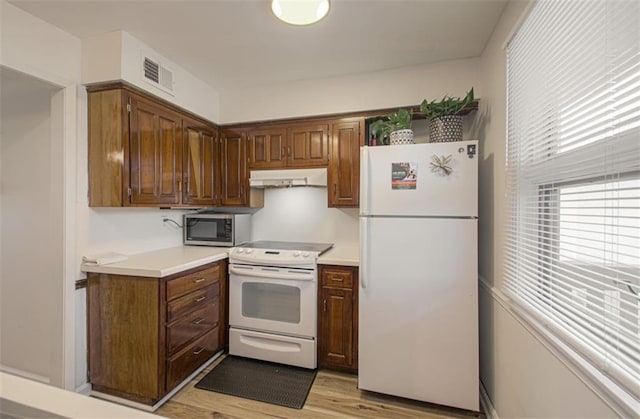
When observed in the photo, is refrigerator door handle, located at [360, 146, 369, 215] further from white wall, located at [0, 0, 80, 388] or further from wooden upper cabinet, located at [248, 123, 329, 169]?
white wall, located at [0, 0, 80, 388]

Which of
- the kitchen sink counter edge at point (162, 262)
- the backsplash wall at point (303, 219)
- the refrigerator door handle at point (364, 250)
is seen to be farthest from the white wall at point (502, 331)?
the kitchen sink counter edge at point (162, 262)

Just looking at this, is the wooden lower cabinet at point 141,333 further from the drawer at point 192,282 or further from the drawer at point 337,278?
the drawer at point 337,278

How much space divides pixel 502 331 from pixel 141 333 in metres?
2.25

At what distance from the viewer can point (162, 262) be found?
2.07 m

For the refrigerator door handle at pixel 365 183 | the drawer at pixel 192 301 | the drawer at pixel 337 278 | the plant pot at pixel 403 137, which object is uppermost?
the plant pot at pixel 403 137

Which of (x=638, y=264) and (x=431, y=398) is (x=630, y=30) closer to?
(x=638, y=264)

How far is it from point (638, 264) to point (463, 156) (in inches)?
45.8

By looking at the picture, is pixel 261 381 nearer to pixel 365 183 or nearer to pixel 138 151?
pixel 365 183

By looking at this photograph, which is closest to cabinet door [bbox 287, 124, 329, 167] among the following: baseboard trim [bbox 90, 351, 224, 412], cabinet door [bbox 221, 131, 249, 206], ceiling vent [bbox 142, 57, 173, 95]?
cabinet door [bbox 221, 131, 249, 206]

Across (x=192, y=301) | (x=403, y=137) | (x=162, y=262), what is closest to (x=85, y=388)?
(x=192, y=301)

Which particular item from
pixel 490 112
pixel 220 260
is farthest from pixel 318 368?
pixel 490 112

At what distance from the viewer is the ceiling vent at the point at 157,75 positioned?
210 centimetres

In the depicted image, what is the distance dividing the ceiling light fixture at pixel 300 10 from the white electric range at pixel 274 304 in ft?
5.29

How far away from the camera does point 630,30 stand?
2.54ft
